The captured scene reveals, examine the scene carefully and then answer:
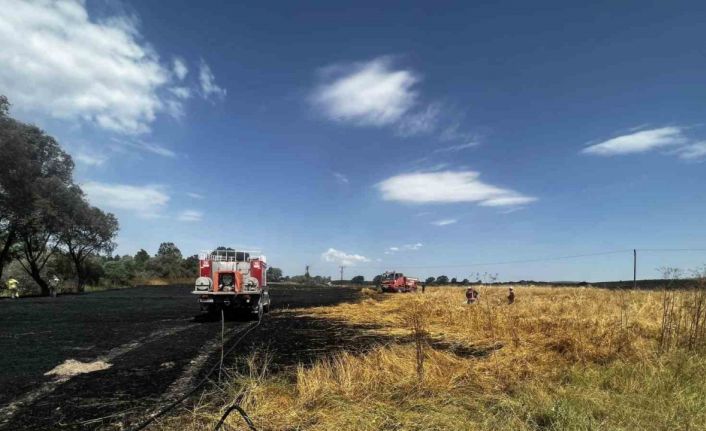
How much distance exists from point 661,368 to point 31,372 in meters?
12.6

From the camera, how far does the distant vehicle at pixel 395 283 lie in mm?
61406

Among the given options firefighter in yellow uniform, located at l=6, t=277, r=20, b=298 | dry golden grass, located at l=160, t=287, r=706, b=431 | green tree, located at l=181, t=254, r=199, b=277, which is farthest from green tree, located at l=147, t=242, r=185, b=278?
dry golden grass, located at l=160, t=287, r=706, b=431

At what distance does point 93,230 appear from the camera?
51.6 metres

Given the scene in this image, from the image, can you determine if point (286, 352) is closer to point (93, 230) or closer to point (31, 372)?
point (31, 372)

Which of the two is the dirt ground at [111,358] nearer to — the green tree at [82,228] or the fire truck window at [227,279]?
the fire truck window at [227,279]

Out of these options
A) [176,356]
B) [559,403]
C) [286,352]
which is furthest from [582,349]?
[176,356]

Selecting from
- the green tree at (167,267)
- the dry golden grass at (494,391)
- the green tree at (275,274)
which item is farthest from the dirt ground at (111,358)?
the green tree at (275,274)

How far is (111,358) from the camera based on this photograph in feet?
39.8

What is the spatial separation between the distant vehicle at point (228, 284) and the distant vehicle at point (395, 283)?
3874 centimetres

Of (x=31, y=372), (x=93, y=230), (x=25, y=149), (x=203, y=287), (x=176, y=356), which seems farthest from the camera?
(x=93, y=230)

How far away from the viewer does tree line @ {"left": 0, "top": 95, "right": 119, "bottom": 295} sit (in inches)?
1513

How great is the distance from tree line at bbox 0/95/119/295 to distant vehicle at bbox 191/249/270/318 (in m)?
25.2

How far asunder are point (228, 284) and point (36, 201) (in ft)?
91.8

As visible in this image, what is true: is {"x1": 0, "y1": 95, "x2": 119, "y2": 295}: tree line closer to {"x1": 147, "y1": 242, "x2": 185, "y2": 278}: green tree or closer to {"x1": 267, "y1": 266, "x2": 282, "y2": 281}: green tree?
{"x1": 147, "y1": 242, "x2": 185, "y2": 278}: green tree
